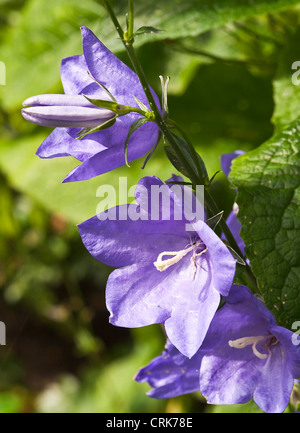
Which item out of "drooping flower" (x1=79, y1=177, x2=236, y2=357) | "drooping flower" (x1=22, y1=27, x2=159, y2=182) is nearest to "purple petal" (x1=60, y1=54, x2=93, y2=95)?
"drooping flower" (x1=22, y1=27, x2=159, y2=182)

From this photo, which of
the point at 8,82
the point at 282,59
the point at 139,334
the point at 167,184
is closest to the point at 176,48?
the point at 282,59

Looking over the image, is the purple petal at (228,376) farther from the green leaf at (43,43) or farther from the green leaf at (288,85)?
the green leaf at (43,43)

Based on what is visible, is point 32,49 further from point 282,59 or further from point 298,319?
point 298,319

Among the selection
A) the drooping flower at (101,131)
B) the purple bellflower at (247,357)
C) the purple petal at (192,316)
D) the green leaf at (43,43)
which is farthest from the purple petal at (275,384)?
the green leaf at (43,43)

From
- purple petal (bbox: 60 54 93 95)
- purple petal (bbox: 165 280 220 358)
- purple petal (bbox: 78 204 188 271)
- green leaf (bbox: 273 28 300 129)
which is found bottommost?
purple petal (bbox: 165 280 220 358)

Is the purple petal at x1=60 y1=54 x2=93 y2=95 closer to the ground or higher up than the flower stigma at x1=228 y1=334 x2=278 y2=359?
higher up

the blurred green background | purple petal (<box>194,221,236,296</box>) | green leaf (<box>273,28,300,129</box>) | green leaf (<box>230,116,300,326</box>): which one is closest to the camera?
purple petal (<box>194,221,236,296</box>)

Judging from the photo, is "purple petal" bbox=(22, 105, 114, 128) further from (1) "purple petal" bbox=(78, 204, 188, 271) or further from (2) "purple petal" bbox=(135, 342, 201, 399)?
(2) "purple petal" bbox=(135, 342, 201, 399)
